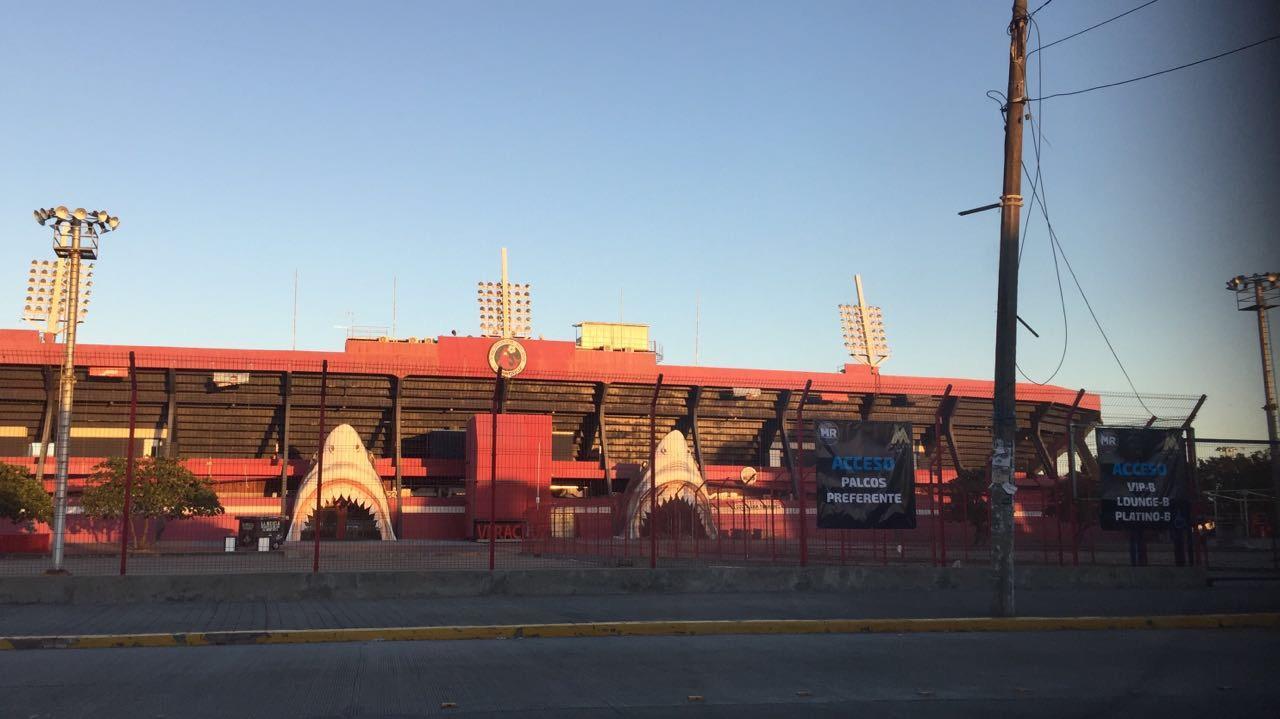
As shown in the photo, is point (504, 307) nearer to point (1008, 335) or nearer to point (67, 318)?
point (67, 318)

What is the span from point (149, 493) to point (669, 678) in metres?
32.2

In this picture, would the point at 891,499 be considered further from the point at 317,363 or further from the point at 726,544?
the point at 317,363

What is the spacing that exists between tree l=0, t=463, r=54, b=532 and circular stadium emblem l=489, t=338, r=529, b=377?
2376 centimetres

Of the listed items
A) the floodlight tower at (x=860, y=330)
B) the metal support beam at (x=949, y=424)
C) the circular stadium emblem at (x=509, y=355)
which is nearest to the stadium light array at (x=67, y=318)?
the circular stadium emblem at (x=509, y=355)

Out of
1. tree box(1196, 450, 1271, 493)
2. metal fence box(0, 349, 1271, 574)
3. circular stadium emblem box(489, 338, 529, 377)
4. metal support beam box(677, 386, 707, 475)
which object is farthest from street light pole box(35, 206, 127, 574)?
metal support beam box(677, 386, 707, 475)

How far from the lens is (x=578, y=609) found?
14.4 metres

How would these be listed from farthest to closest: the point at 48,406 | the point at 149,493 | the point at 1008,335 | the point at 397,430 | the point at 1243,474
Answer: the point at 397,430 < the point at 48,406 < the point at 149,493 < the point at 1243,474 < the point at 1008,335

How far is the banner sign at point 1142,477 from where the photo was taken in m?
18.4

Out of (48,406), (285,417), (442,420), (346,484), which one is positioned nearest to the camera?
(346,484)

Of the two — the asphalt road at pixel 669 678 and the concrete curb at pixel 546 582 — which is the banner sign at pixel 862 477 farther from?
the asphalt road at pixel 669 678

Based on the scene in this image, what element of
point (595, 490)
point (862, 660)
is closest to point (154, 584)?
point (862, 660)

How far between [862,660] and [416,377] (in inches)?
2001

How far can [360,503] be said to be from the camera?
153 ft

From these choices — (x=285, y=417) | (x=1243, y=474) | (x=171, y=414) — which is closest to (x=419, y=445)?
(x=285, y=417)
